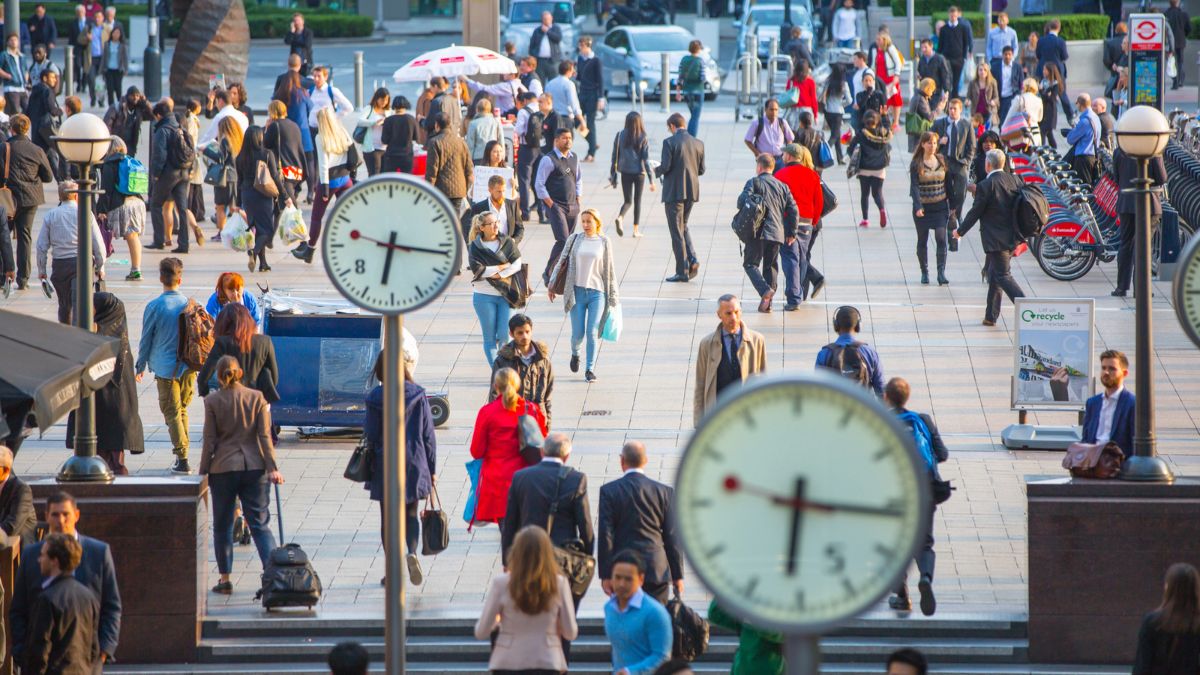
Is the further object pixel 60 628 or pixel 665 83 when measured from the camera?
pixel 665 83

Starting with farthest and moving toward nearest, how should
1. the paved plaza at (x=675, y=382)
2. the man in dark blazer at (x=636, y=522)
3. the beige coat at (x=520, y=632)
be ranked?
the paved plaza at (x=675, y=382) → the man in dark blazer at (x=636, y=522) → the beige coat at (x=520, y=632)

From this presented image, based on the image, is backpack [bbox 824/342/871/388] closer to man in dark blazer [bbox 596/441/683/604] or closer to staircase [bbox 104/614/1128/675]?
staircase [bbox 104/614/1128/675]

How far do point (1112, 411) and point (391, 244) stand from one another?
5210 mm

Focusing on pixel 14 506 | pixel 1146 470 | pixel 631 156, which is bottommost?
pixel 14 506

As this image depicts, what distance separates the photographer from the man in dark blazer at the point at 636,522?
374 inches

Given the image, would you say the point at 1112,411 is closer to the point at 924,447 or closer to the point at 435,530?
the point at 924,447

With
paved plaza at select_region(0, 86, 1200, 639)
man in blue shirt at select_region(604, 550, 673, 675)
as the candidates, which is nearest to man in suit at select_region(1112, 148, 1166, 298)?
paved plaza at select_region(0, 86, 1200, 639)

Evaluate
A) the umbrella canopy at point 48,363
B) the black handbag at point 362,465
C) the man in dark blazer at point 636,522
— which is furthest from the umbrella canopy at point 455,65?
the man in dark blazer at point 636,522

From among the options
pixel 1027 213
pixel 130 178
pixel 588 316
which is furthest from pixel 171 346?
pixel 1027 213

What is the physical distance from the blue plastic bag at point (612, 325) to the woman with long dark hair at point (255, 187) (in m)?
5.89

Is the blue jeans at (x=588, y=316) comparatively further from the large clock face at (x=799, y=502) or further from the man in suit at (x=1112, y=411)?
the large clock face at (x=799, y=502)

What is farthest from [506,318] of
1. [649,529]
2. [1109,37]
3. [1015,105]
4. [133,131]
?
[1109,37]

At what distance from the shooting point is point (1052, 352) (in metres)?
13.9

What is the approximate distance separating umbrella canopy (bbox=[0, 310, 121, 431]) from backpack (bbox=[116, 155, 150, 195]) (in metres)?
9.37
